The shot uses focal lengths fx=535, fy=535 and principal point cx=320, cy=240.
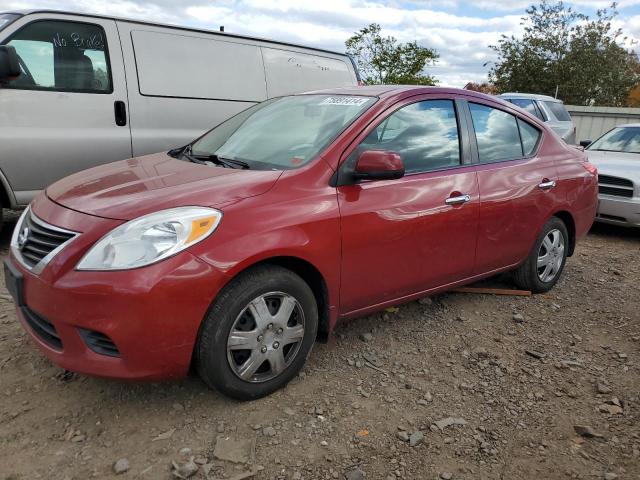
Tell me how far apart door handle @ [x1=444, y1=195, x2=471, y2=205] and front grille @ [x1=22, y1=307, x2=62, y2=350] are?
2.26 m

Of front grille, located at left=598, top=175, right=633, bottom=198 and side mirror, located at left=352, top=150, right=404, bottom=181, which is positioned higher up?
side mirror, located at left=352, top=150, right=404, bottom=181

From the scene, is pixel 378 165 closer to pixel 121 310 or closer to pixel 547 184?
pixel 121 310

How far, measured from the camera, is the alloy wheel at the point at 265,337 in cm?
250

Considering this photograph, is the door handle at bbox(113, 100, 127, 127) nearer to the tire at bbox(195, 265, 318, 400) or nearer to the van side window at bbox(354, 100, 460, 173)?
the van side window at bbox(354, 100, 460, 173)

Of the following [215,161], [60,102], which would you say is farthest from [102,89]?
[215,161]

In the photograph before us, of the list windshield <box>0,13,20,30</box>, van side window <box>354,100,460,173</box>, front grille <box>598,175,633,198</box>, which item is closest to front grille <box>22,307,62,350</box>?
van side window <box>354,100,460,173</box>

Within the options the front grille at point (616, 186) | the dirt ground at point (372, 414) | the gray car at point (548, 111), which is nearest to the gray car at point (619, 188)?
the front grille at point (616, 186)

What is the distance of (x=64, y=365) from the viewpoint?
236 centimetres

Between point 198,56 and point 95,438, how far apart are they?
398 cm

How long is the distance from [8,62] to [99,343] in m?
2.90

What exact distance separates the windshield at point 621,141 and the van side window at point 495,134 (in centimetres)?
447

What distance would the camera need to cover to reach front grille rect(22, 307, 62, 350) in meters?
2.40

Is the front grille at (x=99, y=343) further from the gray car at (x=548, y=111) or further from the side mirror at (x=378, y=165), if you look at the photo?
the gray car at (x=548, y=111)

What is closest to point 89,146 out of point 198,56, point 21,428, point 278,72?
point 198,56
